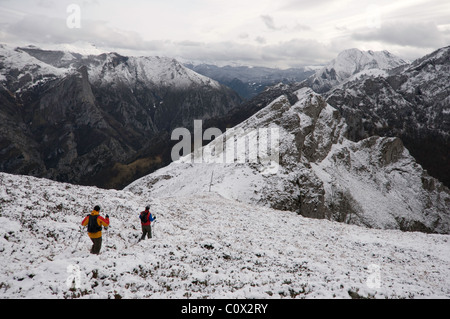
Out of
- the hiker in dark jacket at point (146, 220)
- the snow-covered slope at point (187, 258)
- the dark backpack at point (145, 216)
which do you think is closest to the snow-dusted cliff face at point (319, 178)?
the snow-covered slope at point (187, 258)

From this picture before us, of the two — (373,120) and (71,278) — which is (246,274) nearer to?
(71,278)

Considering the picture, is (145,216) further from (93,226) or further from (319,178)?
(319,178)

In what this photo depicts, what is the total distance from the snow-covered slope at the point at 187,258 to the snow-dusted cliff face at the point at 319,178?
71.4 ft

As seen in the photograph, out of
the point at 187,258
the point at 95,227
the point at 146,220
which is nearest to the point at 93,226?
the point at 95,227

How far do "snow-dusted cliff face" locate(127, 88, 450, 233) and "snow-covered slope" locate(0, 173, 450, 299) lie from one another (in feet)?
71.4

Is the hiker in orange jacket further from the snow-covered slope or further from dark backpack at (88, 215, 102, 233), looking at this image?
the snow-covered slope

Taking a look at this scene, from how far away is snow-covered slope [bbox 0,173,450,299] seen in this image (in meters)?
10.1

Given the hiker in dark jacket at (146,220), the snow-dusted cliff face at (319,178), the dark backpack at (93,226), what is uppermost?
the dark backpack at (93,226)

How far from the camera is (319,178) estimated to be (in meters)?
62.1

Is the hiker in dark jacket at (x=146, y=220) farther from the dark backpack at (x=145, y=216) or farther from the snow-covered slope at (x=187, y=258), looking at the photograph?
the snow-covered slope at (x=187, y=258)

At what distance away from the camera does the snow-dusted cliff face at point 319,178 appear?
47719mm

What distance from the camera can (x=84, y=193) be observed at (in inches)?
860
